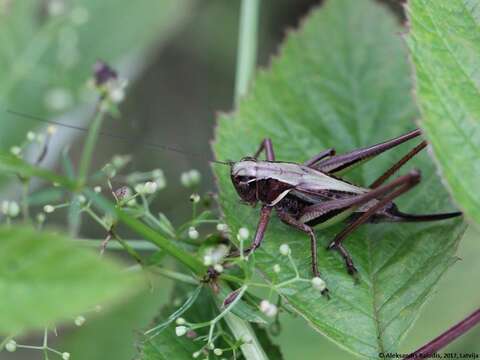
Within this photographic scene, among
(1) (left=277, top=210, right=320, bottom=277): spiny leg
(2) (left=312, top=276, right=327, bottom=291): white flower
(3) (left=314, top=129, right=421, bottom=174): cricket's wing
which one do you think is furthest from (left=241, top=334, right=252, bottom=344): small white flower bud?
(3) (left=314, top=129, right=421, bottom=174): cricket's wing

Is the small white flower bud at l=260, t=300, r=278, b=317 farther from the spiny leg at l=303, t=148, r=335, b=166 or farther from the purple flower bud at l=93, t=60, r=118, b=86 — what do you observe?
the purple flower bud at l=93, t=60, r=118, b=86

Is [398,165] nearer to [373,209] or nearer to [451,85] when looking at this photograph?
[373,209]

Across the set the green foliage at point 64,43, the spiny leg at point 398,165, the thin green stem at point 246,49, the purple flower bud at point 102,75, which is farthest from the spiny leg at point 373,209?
the green foliage at point 64,43

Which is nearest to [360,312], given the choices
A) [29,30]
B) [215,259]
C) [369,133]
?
[215,259]

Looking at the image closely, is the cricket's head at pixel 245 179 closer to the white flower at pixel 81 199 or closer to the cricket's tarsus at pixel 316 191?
the cricket's tarsus at pixel 316 191

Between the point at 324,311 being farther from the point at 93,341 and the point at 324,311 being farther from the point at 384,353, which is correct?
the point at 93,341

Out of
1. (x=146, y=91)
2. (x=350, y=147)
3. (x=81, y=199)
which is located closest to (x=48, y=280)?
(x=81, y=199)
